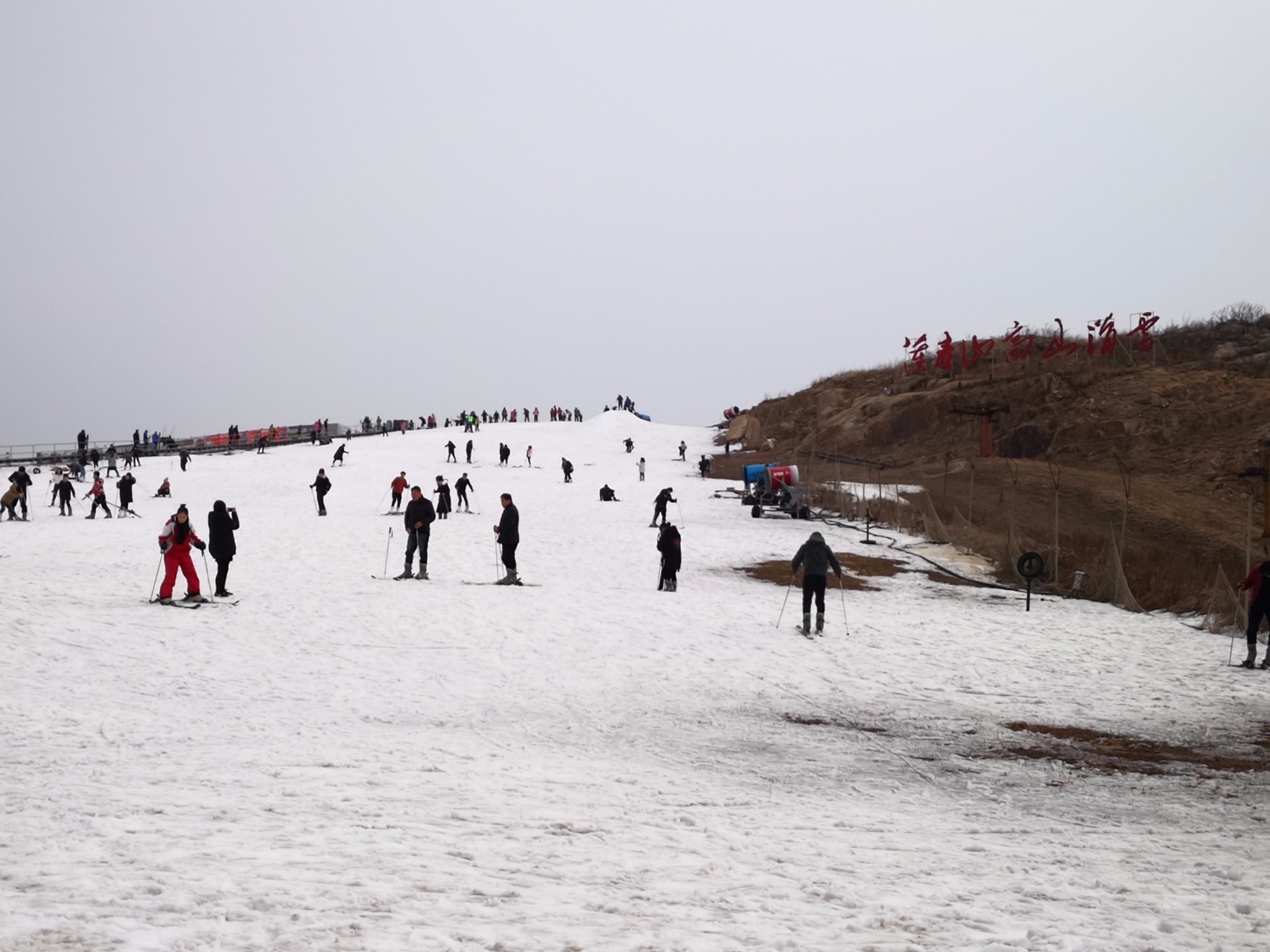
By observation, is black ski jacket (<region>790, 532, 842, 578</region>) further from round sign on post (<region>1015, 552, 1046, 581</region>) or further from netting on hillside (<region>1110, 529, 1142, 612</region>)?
netting on hillside (<region>1110, 529, 1142, 612</region>)

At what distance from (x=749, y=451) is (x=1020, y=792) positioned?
6638cm

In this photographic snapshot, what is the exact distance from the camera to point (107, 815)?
6.98 meters

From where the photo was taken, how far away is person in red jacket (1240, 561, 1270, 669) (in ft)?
48.3

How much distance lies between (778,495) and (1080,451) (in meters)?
31.5

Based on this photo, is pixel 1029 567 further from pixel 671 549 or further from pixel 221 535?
pixel 221 535

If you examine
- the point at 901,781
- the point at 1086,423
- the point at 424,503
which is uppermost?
the point at 1086,423

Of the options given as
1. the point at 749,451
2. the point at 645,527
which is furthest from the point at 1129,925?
the point at 749,451

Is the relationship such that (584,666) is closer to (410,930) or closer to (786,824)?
(786,824)

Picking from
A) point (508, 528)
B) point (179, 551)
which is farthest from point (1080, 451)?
point (179, 551)

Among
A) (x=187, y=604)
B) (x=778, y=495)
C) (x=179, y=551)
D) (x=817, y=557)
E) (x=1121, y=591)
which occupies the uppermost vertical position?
(x=778, y=495)

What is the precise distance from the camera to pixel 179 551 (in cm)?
1714

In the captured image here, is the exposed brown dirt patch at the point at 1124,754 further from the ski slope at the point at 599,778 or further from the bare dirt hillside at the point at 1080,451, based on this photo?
the bare dirt hillside at the point at 1080,451

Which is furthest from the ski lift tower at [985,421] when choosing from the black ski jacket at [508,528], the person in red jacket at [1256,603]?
the person in red jacket at [1256,603]

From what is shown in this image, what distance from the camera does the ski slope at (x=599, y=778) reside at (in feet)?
18.7
